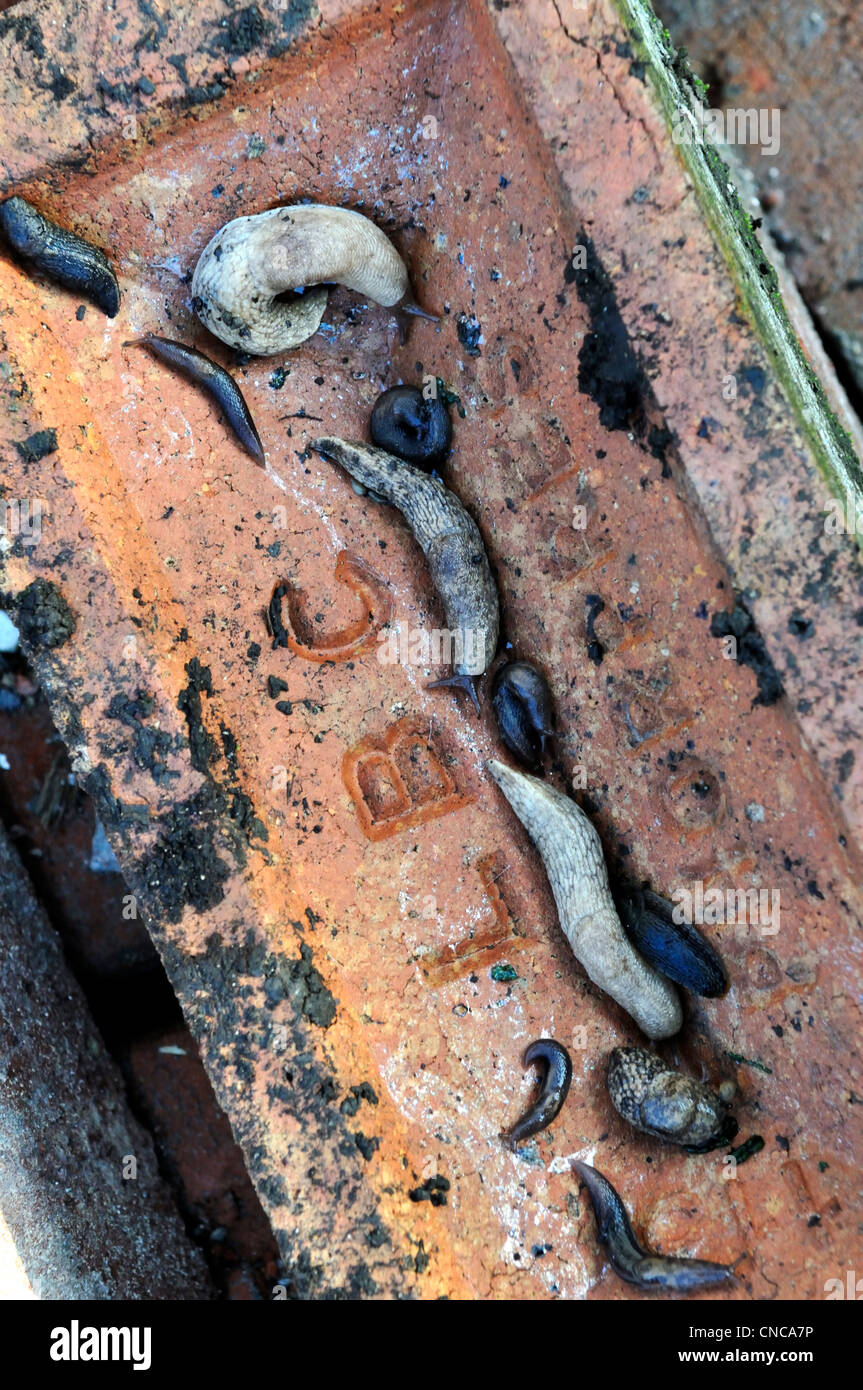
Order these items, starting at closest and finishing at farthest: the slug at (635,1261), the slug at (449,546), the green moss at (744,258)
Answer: the green moss at (744,258) < the slug at (635,1261) < the slug at (449,546)

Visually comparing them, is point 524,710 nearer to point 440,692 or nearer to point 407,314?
point 440,692

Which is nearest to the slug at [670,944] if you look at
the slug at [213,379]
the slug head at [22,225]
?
the slug at [213,379]

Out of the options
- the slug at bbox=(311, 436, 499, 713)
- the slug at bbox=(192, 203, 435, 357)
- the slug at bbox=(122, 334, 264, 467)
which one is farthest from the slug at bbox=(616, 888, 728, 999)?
the slug at bbox=(192, 203, 435, 357)

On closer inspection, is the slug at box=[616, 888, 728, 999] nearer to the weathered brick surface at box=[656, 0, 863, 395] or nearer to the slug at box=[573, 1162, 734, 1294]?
the slug at box=[573, 1162, 734, 1294]

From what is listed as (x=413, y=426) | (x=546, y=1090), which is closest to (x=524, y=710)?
(x=413, y=426)

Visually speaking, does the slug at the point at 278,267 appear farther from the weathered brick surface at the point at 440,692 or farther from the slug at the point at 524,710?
the slug at the point at 524,710

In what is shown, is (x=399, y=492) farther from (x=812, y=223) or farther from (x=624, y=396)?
(x=812, y=223)

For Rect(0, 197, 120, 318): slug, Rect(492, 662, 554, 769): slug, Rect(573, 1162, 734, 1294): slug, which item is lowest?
Rect(573, 1162, 734, 1294): slug
